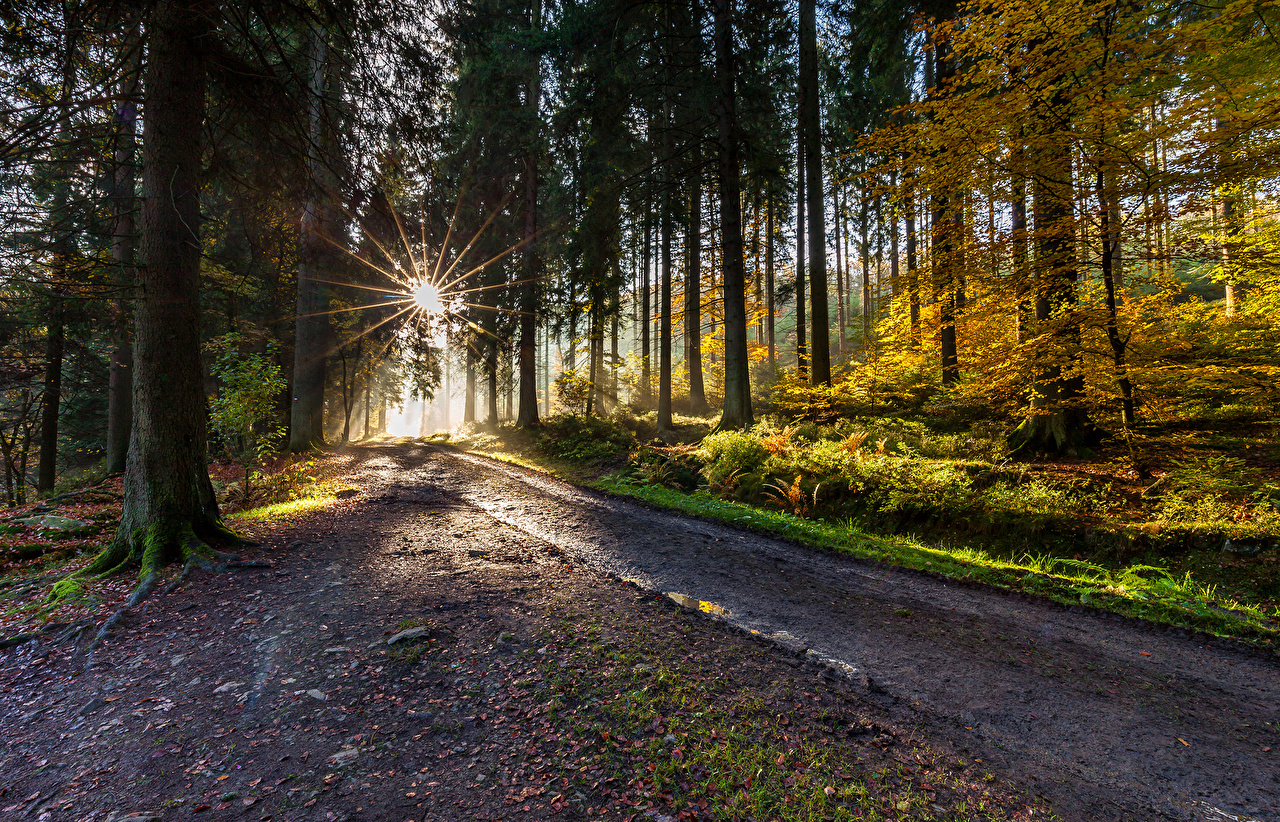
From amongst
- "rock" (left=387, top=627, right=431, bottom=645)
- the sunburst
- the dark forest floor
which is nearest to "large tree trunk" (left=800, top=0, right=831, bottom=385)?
the dark forest floor

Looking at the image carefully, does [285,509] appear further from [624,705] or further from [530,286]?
[530,286]

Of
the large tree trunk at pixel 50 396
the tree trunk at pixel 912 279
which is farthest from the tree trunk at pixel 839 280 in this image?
the large tree trunk at pixel 50 396

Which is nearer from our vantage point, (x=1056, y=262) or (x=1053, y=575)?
(x=1053, y=575)

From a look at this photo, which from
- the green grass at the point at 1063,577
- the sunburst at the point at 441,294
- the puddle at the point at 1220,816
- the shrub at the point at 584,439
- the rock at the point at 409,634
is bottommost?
the puddle at the point at 1220,816

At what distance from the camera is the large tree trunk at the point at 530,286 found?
18.5 m

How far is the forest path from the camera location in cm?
232

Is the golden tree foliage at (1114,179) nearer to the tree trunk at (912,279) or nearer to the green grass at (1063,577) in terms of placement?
the tree trunk at (912,279)

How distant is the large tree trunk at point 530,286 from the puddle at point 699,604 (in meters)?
15.5

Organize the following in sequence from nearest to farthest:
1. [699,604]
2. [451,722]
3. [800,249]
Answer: [451,722] < [699,604] < [800,249]

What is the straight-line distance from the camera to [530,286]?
19.2m

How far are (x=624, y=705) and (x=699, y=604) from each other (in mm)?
1665

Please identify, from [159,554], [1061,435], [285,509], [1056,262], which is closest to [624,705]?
[159,554]

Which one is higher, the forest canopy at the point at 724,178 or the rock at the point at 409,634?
the forest canopy at the point at 724,178

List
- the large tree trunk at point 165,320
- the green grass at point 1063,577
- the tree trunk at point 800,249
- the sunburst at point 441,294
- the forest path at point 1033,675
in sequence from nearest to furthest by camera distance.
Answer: the forest path at point 1033,675 < the green grass at point 1063,577 < the large tree trunk at point 165,320 < the tree trunk at point 800,249 < the sunburst at point 441,294
